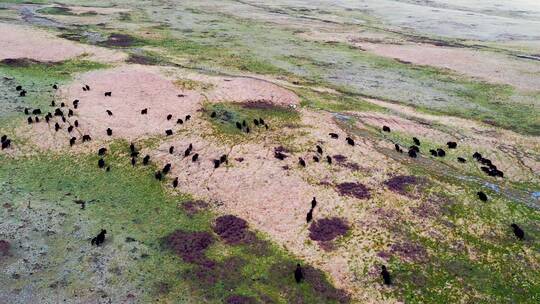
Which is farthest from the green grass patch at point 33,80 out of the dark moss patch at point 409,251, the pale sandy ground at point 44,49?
the dark moss patch at point 409,251

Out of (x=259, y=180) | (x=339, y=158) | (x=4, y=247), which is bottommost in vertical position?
(x=4, y=247)

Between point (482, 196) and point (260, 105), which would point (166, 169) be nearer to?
point (260, 105)

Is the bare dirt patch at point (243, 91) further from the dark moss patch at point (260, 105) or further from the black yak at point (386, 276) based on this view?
the black yak at point (386, 276)

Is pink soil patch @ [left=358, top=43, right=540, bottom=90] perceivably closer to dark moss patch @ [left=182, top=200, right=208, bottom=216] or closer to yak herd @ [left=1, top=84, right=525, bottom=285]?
yak herd @ [left=1, top=84, right=525, bottom=285]

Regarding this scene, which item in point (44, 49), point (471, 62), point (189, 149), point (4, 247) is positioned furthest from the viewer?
point (471, 62)

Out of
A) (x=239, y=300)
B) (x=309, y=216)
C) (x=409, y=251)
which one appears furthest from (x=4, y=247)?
(x=409, y=251)

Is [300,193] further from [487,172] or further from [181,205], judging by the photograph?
[487,172]

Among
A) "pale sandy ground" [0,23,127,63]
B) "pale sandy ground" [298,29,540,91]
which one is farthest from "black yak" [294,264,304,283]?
"pale sandy ground" [298,29,540,91]
